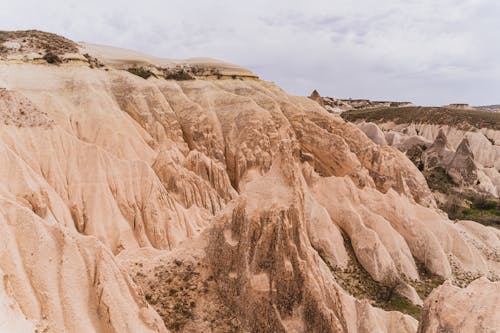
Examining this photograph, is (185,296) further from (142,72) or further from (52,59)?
(142,72)

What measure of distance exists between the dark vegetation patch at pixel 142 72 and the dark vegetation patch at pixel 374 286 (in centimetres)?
2911

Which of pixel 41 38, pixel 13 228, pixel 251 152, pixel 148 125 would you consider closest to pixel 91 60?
pixel 41 38

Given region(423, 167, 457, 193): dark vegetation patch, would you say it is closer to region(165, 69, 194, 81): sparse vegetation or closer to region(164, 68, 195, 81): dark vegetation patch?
region(164, 68, 195, 81): dark vegetation patch

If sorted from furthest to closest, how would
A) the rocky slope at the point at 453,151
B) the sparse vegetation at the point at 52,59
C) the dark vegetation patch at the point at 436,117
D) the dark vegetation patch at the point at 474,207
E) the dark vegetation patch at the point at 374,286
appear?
the dark vegetation patch at the point at 436,117 < the rocky slope at the point at 453,151 < the dark vegetation patch at the point at 474,207 < the sparse vegetation at the point at 52,59 < the dark vegetation patch at the point at 374,286

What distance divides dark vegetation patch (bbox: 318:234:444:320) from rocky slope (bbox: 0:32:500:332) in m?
0.11

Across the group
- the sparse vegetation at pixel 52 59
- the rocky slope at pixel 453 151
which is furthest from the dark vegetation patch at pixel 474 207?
the sparse vegetation at pixel 52 59

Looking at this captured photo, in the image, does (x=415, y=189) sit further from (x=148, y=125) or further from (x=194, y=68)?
(x=194, y=68)

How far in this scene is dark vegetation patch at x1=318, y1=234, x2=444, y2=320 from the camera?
839 inches

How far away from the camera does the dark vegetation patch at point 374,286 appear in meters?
21.3

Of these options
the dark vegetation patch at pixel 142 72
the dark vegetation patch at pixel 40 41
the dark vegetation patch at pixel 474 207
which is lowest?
the dark vegetation patch at pixel 474 207

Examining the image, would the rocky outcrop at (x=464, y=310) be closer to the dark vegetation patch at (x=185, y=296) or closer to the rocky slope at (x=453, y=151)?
the dark vegetation patch at (x=185, y=296)

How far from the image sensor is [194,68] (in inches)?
1956

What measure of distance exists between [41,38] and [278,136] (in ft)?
84.9

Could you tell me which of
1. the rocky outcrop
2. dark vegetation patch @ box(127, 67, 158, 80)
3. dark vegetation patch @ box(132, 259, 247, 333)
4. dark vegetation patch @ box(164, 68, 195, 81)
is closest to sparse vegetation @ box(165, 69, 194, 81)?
dark vegetation patch @ box(164, 68, 195, 81)
